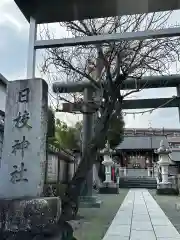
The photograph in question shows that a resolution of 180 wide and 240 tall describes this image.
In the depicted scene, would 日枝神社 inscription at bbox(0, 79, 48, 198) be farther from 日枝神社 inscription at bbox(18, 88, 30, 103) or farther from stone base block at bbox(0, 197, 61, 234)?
stone base block at bbox(0, 197, 61, 234)

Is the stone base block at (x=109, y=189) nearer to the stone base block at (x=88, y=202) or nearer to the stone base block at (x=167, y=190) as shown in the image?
the stone base block at (x=167, y=190)

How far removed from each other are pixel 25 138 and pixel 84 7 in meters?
2.28

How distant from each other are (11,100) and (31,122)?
541 millimetres

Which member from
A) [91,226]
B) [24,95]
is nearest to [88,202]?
[91,226]

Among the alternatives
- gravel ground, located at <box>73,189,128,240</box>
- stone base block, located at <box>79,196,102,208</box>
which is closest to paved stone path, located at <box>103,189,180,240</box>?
gravel ground, located at <box>73,189,128,240</box>

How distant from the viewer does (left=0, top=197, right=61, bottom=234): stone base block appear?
368cm

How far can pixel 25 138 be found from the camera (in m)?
4.39

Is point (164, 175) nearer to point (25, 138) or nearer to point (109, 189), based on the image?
point (109, 189)

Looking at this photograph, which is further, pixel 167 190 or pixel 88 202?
pixel 167 190

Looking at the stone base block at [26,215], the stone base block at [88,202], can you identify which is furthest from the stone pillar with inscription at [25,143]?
the stone base block at [88,202]

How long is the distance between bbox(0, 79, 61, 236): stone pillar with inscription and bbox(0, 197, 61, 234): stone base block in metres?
0.16

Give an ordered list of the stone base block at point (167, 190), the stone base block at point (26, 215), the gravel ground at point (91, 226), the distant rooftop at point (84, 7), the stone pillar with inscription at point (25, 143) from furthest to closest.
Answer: the stone base block at point (167, 190)
the gravel ground at point (91, 226)
the distant rooftop at point (84, 7)
the stone pillar with inscription at point (25, 143)
the stone base block at point (26, 215)

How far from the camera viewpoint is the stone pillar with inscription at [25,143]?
4.22 m

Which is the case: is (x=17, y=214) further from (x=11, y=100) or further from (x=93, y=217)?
(x=93, y=217)
